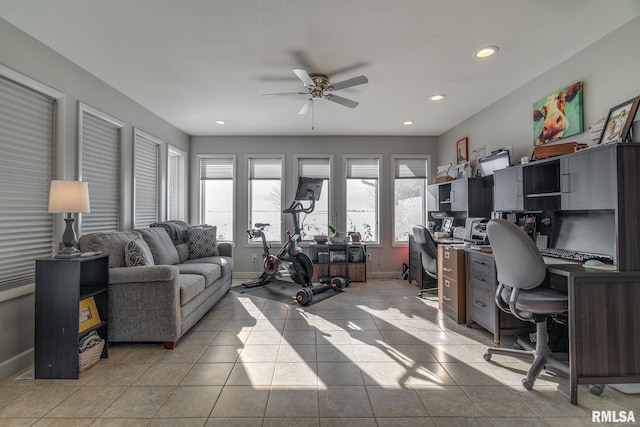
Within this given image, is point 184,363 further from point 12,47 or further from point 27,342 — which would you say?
point 12,47

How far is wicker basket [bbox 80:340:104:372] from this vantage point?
2.32 m

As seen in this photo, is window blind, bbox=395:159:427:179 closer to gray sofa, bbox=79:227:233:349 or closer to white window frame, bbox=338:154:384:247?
white window frame, bbox=338:154:384:247

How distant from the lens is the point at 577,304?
196cm

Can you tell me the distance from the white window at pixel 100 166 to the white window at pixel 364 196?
12.3 ft

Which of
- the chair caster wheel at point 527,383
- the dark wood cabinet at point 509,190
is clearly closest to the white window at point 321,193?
the dark wood cabinet at point 509,190

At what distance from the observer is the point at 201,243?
177 inches

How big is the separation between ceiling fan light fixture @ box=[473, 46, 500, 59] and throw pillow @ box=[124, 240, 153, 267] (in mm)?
3746

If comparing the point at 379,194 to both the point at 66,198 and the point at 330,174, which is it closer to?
the point at 330,174

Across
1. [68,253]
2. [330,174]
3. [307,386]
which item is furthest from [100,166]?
[330,174]

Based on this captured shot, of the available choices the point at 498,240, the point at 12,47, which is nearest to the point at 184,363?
the point at 498,240

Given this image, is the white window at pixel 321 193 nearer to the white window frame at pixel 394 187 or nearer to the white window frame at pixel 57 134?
the white window frame at pixel 394 187

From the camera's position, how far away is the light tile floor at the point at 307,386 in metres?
1.79

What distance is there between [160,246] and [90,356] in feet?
4.90

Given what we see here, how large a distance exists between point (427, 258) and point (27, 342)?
4.34 meters
